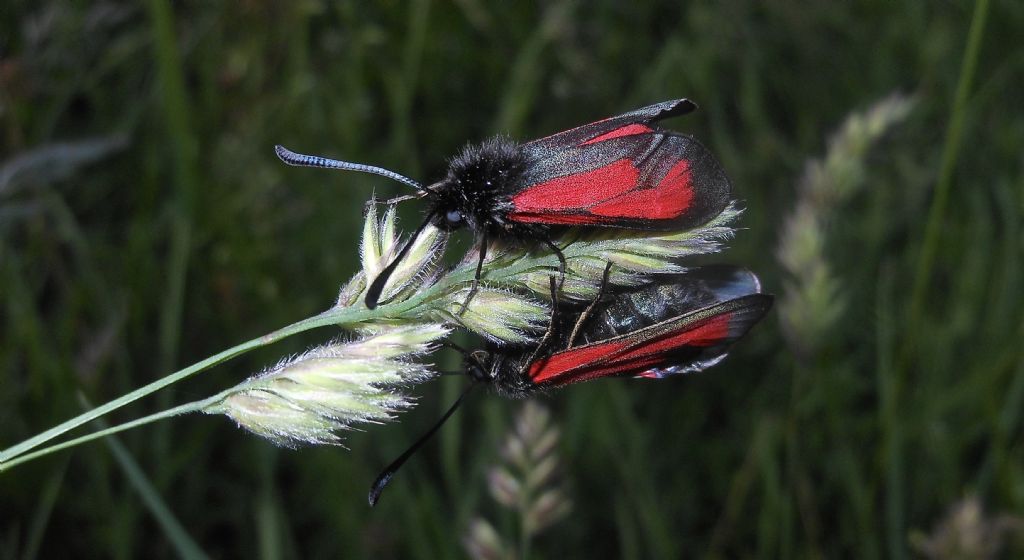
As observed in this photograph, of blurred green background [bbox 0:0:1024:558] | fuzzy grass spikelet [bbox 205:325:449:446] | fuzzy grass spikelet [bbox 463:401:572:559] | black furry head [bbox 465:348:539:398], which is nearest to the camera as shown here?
fuzzy grass spikelet [bbox 205:325:449:446]

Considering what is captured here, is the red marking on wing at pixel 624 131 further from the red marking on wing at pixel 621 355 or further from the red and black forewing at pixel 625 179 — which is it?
the red marking on wing at pixel 621 355

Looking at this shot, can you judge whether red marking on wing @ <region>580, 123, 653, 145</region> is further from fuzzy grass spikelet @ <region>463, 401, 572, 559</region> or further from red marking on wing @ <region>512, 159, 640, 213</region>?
fuzzy grass spikelet @ <region>463, 401, 572, 559</region>

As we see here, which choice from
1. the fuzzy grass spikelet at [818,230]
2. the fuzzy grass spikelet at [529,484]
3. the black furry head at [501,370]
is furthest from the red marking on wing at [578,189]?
the fuzzy grass spikelet at [818,230]

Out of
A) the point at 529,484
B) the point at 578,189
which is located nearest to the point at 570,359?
the point at 578,189

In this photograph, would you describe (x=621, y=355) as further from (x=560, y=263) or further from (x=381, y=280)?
(x=381, y=280)

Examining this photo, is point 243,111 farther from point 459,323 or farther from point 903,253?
point 903,253

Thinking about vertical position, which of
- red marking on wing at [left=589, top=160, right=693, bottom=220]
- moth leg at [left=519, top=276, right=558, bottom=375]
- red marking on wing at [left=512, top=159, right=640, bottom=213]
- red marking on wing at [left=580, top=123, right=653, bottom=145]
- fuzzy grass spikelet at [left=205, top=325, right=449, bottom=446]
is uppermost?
red marking on wing at [left=580, top=123, right=653, bottom=145]

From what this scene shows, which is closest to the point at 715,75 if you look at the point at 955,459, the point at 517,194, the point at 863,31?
the point at 863,31

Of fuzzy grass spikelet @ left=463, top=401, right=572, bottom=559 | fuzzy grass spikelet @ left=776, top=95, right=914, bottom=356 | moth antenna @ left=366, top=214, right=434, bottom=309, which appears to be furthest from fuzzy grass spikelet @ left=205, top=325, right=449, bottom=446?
fuzzy grass spikelet @ left=776, top=95, right=914, bottom=356
